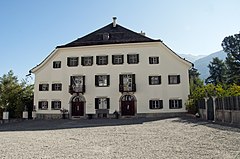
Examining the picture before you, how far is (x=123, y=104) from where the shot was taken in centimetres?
2809

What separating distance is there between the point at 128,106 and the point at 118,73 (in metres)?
4.07

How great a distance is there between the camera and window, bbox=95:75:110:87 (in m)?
28.4

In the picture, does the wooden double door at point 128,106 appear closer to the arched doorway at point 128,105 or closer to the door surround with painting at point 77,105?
the arched doorway at point 128,105

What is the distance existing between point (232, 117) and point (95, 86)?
53.8 ft

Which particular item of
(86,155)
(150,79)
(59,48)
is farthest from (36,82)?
A: (86,155)

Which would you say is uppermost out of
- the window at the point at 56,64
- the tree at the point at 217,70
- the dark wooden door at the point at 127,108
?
the tree at the point at 217,70

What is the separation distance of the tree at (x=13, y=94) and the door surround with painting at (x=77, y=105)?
6.25 m

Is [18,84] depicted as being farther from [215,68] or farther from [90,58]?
[215,68]

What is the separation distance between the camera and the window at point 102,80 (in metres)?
28.4

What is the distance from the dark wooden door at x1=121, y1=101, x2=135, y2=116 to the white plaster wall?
0.72 metres

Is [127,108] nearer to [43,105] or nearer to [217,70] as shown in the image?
A: [43,105]

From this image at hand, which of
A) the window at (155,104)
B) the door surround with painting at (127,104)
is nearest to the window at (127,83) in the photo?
the door surround with painting at (127,104)

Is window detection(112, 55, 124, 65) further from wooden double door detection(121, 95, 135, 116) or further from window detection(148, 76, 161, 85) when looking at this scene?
wooden double door detection(121, 95, 135, 116)

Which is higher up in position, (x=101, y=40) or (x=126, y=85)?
(x=101, y=40)
